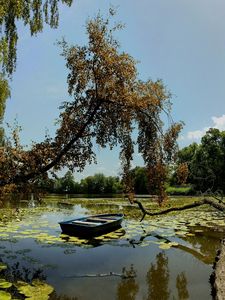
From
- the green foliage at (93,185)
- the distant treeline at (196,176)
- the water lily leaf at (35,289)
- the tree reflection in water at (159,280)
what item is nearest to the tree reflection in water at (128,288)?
the tree reflection in water at (159,280)

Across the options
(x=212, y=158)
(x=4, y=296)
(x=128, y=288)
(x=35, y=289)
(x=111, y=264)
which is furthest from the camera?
(x=212, y=158)

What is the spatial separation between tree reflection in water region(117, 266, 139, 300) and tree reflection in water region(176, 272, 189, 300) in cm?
93

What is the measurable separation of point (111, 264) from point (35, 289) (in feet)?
10.2

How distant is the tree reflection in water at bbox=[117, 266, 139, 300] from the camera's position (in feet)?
24.8

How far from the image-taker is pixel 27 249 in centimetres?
1188

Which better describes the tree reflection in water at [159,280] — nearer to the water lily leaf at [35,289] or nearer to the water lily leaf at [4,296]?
the water lily leaf at [35,289]

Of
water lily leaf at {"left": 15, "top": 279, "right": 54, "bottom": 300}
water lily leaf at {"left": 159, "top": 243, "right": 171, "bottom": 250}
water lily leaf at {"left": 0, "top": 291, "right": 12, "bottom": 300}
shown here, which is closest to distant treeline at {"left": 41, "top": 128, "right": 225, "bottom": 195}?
water lily leaf at {"left": 159, "top": 243, "right": 171, "bottom": 250}

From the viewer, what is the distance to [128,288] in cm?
811

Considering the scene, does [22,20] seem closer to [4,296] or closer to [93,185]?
[4,296]

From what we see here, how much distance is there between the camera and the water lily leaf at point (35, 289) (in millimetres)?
7121

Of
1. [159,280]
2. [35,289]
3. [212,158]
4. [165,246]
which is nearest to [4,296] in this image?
[35,289]

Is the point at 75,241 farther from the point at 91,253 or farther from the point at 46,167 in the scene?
the point at 46,167

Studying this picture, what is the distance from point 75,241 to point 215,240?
17.2 ft

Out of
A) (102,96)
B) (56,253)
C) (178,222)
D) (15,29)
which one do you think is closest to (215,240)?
(178,222)
